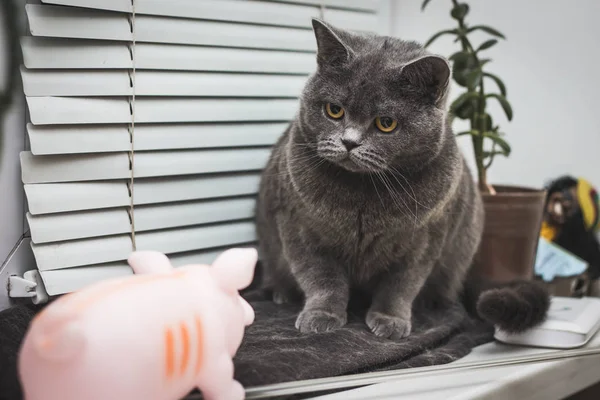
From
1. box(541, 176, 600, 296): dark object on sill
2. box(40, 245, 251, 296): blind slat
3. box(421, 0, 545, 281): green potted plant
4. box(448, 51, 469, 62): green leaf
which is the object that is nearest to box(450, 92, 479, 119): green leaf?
box(421, 0, 545, 281): green potted plant

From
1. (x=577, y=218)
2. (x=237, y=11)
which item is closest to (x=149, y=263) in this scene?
(x=237, y=11)

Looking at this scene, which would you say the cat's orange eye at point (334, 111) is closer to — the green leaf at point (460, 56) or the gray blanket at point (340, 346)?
the gray blanket at point (340, 346)

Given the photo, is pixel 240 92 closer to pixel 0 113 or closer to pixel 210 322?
pixel 0 113

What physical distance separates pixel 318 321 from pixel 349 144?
13.7 inches

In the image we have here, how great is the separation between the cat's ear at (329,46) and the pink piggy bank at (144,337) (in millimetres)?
521

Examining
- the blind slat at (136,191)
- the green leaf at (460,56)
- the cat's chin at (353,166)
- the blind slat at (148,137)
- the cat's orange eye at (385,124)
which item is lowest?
the blind slat at (136,191)

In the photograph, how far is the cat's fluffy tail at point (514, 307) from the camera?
118cm

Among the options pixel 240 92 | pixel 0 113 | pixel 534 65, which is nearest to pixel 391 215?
pixel 240 92

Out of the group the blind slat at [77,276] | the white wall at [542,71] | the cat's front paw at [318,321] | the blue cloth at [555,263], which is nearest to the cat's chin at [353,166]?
the cat's front paw at [318,321]

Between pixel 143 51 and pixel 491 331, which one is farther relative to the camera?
pixel 491 331

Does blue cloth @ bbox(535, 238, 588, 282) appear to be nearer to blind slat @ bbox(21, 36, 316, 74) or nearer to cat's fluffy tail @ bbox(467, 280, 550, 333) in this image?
cat's fluffy tail @ bbox(467, 280, 550, 333)

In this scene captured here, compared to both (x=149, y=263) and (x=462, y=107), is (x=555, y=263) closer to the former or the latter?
(x=462, y=107)

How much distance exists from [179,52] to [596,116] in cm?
127

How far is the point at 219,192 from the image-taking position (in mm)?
1442
